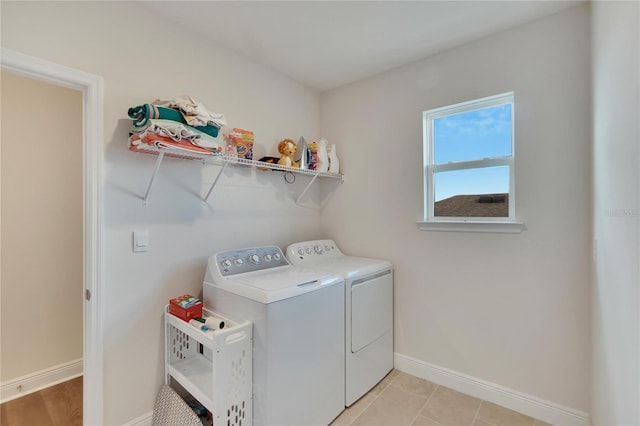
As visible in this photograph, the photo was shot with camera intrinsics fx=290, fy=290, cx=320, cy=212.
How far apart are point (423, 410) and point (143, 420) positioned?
1.69m

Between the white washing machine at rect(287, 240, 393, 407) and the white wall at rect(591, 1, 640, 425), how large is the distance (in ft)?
3.87

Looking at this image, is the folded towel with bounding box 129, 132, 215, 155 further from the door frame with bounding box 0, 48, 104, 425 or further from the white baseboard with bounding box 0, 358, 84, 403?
the white baseboard with bounding box 0, 358, 84, 403

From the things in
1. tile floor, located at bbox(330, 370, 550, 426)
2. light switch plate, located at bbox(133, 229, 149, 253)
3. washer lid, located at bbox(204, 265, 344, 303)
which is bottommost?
tile floor, located at bbox(330, 370, 550, 426)

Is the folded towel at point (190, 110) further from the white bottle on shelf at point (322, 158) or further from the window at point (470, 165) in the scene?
the window at point (470, 165)

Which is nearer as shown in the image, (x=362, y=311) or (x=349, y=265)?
(x=362, y=311)

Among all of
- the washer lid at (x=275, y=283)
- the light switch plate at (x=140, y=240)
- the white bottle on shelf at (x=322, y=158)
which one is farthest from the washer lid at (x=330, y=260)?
the light switch plate at (x=140, y=240)

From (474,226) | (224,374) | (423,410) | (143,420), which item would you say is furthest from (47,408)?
(474,226)

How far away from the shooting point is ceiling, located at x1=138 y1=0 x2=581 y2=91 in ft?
5.51

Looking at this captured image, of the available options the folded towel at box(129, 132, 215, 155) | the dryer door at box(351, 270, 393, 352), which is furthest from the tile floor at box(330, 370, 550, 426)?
the folded towel at box(129, 132, 215, 155)

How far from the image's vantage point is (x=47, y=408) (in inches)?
75.5

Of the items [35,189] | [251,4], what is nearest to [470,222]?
[251,4]

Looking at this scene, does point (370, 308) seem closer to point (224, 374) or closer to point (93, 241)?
point (224, 374)

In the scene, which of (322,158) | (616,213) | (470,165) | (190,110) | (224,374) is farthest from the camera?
(322,158)

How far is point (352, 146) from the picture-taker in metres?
2.64
